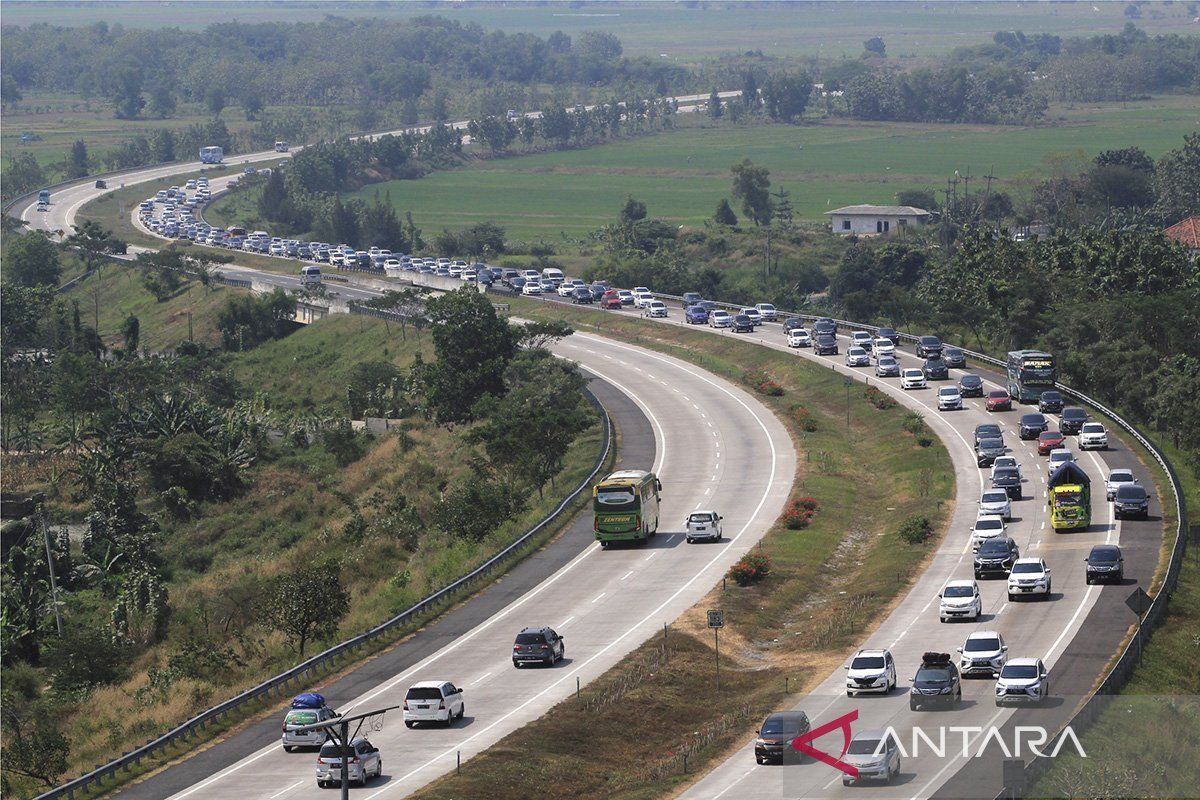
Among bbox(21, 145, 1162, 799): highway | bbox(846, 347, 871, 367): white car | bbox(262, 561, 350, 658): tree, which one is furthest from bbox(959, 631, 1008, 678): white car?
bbox(846, 347, 871, 367): white car

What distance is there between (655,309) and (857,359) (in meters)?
35.1

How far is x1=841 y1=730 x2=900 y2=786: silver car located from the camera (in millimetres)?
52094

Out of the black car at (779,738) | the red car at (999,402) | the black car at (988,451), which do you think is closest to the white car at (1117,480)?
the black car at (988,451)

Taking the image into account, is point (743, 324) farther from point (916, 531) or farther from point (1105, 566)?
point (1105, 566)

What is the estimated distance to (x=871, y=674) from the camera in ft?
204

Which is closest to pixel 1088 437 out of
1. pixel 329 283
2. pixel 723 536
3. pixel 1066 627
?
pixel 723 536

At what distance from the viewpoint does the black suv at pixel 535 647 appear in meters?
70.1

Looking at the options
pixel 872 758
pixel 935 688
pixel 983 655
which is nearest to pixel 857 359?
pixel 983 655

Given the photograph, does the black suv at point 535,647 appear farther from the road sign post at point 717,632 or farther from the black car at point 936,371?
the black car at point 936,371

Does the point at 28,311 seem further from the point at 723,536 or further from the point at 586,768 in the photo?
the point at 586,768

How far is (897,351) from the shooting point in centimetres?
14800

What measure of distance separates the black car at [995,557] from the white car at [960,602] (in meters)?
6.66

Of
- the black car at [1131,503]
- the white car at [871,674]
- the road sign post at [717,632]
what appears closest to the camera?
the white car at [871,674]

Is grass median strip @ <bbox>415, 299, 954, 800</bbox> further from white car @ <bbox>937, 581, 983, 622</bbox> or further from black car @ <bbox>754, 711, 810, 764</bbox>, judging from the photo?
white car @ <bbox>937, 581, 983, 622</bbox>
